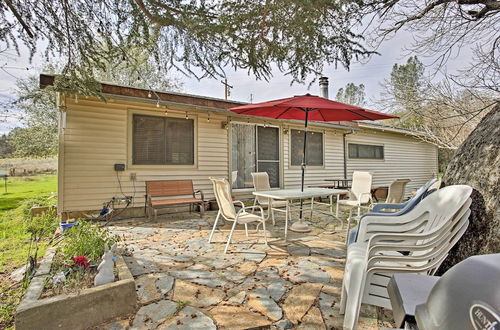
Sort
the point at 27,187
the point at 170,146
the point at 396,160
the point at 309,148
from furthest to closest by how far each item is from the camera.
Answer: the point at 27,187, the point at 396,160, the point at 309,148, the point at 170,146

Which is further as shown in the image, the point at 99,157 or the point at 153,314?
the point at 99,157

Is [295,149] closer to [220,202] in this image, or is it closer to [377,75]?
[377,75]

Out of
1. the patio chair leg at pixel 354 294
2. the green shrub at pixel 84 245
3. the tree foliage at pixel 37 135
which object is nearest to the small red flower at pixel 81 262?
the green shrub at pixel 84 245

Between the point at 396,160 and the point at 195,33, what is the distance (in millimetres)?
11301

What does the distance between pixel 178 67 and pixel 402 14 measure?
12.4ft

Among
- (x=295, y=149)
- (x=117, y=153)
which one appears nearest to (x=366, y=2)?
(x=295, y=149)

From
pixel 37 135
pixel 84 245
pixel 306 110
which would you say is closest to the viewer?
pixel 84 245

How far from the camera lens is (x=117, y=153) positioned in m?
5.45

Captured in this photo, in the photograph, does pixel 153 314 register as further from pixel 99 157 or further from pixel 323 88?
pixel 323 88

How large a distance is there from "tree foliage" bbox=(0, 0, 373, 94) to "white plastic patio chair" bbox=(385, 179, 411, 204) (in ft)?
6.91

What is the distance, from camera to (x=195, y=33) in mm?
3250

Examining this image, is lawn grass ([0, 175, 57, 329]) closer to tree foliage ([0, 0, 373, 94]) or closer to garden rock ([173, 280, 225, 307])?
garden rock ([173, 280, 225, 307])

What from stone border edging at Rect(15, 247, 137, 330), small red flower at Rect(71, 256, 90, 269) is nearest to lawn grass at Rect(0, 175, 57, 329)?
stone border edging at Rect(15, 247, 137, 330)


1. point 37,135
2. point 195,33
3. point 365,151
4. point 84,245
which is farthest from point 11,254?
point 37,135
